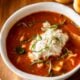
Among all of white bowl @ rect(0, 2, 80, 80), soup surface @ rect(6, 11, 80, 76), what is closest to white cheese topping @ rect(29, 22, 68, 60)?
soup surface @ rect(6, 11, 80, 76)

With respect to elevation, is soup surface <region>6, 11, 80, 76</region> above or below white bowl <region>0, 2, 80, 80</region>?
below

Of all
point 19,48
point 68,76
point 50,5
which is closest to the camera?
point 68,76

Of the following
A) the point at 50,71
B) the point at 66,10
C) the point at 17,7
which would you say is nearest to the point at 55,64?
the point at 50,71

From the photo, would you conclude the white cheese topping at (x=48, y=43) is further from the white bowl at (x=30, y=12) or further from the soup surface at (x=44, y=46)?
the white bowl at (x=30, y=12)

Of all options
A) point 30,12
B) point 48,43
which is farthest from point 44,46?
point 30,12

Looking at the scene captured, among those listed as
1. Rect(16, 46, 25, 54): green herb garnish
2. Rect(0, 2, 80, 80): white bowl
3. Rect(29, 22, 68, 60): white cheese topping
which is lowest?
Rect(16, 46, 25, 54): green herb garnish

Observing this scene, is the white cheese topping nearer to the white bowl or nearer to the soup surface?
the soup surface

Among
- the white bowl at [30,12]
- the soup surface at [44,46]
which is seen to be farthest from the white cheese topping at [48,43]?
the white bowl at [30,12]

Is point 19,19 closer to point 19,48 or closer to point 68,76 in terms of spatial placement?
point 19,48
